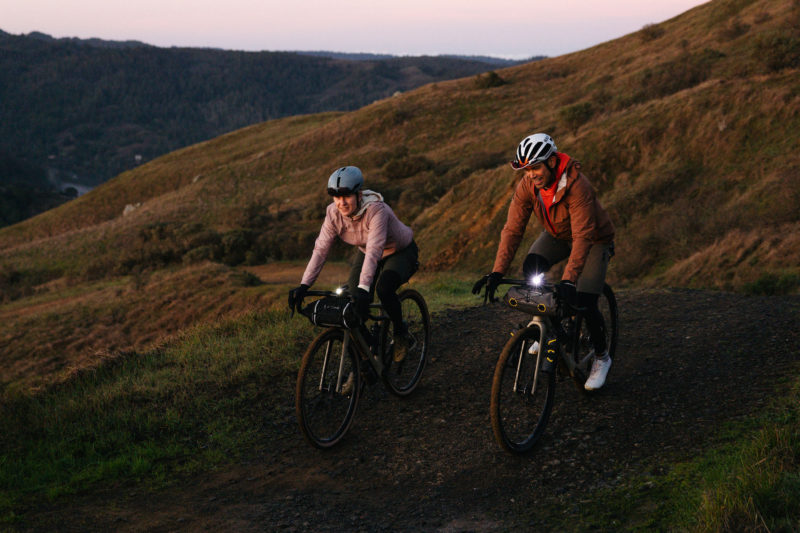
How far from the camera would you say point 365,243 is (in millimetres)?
5965

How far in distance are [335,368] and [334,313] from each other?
64 cm

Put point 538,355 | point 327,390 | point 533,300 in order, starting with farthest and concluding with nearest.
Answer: point 327,390, point 538,355, point 533,300

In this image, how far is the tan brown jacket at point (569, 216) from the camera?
519cm

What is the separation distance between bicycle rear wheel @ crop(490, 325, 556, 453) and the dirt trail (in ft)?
0.55

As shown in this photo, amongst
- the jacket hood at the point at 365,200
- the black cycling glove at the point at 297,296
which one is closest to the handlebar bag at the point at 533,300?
the jacket hood at the point at 365,200

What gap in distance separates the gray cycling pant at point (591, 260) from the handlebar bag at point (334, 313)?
1.67m

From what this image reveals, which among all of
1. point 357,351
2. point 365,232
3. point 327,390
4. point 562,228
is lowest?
point 327,390

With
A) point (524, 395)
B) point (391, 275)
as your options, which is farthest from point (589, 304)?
point (391, 275)

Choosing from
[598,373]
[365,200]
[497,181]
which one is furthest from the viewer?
[497,181]

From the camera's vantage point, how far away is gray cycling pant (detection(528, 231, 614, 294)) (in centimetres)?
545

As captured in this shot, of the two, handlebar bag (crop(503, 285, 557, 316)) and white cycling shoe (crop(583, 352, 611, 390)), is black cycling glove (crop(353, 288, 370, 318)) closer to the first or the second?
handlebar bag (crop(503, 285, 557, 316))

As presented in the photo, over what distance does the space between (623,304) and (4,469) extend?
332 inches

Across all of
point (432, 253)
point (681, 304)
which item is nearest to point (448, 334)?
point (681, 304)

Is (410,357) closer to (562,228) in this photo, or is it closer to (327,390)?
(327,390)
